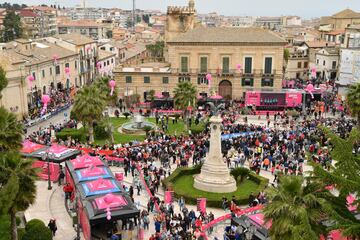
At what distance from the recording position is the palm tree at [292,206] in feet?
44.3

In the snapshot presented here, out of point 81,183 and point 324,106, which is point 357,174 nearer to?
point 81,183

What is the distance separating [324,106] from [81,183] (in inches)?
1423

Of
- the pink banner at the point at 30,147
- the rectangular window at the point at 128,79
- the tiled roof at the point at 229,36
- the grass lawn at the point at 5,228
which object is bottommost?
the grass lawn at the point at 5,228

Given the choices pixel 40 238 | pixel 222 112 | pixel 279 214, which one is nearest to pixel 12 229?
pixel 40 238

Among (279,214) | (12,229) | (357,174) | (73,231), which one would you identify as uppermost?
(357,174)

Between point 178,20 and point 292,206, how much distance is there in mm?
61652

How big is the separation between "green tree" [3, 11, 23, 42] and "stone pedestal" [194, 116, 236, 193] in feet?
281

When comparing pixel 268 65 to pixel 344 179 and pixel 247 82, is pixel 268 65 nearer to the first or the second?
pixel 247 82

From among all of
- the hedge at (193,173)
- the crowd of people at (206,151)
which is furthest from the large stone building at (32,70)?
the hedge at (193,173)

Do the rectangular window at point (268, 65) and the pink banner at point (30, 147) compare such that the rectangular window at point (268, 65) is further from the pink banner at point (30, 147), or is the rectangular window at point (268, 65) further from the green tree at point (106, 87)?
the pink banner at point (30, 147)

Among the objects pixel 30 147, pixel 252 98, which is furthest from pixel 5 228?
pixel 252 98

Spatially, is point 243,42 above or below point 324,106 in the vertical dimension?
above

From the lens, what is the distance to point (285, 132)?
3906 centimetres

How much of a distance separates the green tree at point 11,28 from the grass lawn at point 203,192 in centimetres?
8368
